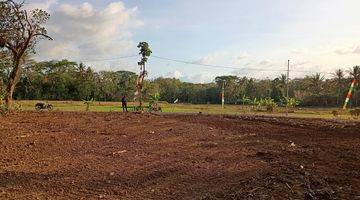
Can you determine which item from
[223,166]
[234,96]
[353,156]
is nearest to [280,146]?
[353,156]

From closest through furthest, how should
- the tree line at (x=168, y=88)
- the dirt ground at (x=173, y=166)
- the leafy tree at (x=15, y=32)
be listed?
the dirt ground at (x=173, y=166)
the leafy tree at (x=15, y=32)
the tree line at (x=168, y=88)

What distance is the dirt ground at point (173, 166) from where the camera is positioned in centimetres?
696

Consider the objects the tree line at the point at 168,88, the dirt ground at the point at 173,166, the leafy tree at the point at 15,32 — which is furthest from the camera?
the tree line at the point at 168,88

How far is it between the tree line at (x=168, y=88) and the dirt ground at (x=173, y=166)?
49.2 meters

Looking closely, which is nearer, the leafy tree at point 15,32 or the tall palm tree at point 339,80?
the leafy tree at point 15,32

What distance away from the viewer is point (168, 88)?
93.4 meters

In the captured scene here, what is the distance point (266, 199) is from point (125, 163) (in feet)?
12.6

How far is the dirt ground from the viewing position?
696 cm

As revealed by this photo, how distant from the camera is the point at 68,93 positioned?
73750 mm

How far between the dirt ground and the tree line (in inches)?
1935

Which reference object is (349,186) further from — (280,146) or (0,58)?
(0,58)

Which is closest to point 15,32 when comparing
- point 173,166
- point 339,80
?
point 173,166

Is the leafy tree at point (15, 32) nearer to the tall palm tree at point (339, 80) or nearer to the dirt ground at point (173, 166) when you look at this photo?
the dirt ground at point (173, 166)

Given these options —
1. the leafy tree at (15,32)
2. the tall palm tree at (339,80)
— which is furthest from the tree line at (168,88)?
the leafy tree at (15,32)
